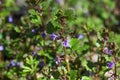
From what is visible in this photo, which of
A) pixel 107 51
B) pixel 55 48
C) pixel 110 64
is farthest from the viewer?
pixel 55 48

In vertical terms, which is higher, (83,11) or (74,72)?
(83,11)

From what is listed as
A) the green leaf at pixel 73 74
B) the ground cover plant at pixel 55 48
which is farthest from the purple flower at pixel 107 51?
the green leaf at pixel 73 74

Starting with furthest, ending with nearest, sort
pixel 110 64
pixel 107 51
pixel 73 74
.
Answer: pixel 107 51 < pixel 110 64 < pixel 73 74

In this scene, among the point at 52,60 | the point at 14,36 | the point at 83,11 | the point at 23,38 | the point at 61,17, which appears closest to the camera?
the point at 61,17

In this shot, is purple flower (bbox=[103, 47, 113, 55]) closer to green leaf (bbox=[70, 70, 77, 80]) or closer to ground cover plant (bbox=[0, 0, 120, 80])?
ground cover plant (bbox=[0, 0, 120, 80])

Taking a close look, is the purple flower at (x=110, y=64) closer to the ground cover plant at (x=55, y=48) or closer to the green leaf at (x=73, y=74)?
the ground cover plant at (x=55, y=48)

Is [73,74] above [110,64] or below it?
below

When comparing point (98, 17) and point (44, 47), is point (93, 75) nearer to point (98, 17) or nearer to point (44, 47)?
point (44, 47)

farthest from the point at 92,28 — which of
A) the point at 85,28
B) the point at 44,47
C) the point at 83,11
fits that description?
the point at 83,11

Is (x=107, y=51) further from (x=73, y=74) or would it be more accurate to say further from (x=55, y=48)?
(x=55, y=48)


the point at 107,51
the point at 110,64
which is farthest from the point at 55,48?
the point at 110,64

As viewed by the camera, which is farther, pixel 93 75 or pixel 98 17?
pixel 98 17
